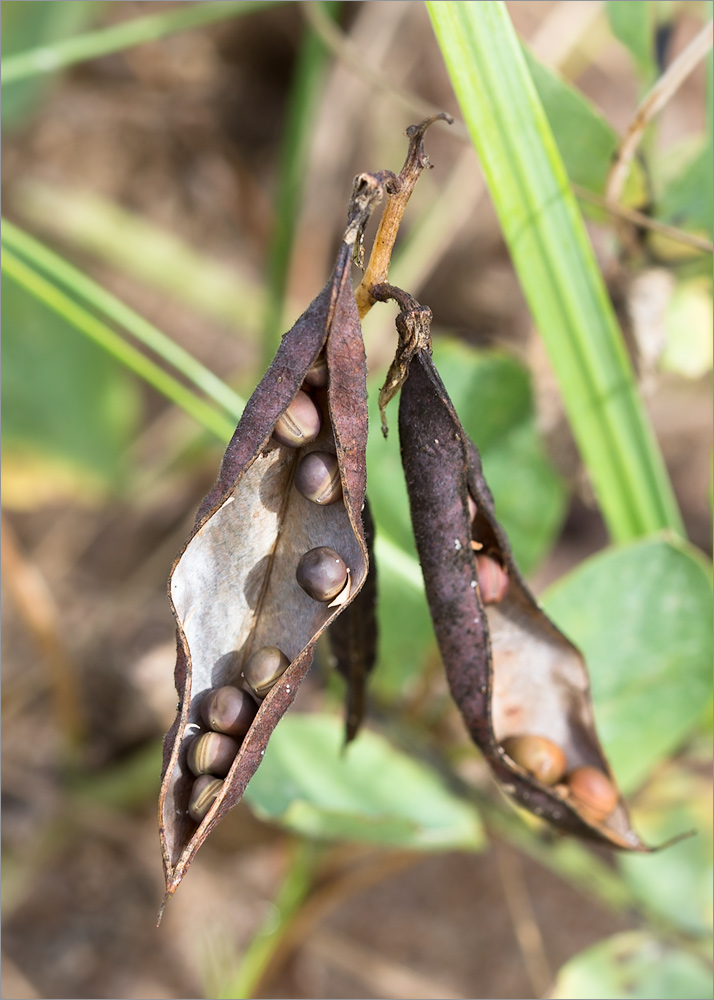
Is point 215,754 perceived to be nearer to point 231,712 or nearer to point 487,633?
point 231,712

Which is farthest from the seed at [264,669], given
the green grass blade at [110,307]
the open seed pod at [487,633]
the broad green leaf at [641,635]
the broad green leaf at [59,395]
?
the broad green leaf at [59,395]

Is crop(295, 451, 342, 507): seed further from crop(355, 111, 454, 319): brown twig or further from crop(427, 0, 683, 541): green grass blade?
crop(427, 0, 683, 541): green grass blade

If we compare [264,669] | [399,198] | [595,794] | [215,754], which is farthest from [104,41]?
[595,794]

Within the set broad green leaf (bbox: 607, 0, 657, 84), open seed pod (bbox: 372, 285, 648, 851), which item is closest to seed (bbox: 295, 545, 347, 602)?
open seed pod (bbox: 372, 285, 648, 851)

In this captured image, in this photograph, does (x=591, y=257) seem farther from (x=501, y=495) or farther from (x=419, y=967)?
(x=419, y=967)

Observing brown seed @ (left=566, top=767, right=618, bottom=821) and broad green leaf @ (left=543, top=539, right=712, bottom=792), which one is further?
broad green leaf @ (left=543, top=539, right=712, bottom=792)
